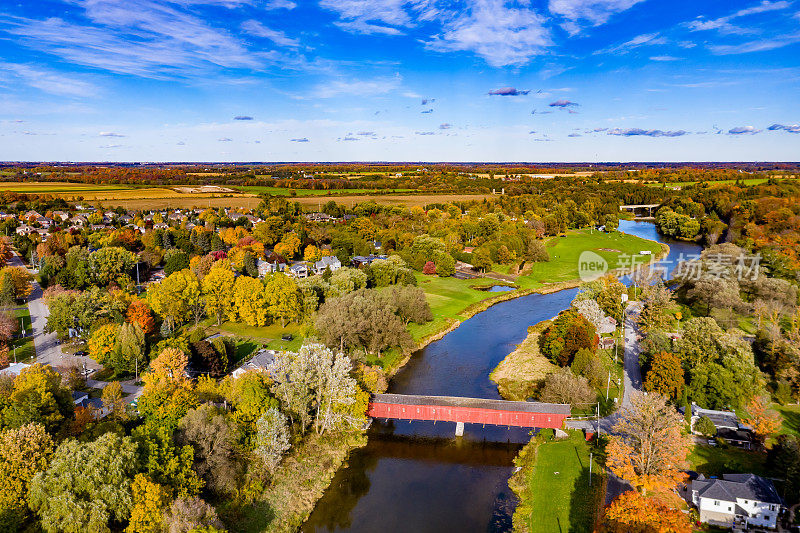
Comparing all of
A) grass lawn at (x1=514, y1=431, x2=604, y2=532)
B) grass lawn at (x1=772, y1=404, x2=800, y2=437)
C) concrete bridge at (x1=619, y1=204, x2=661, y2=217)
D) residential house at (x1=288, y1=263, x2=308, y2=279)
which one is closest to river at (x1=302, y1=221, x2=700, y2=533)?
grass lawn at (x1=514, y1=431, x2=604, y2=532)

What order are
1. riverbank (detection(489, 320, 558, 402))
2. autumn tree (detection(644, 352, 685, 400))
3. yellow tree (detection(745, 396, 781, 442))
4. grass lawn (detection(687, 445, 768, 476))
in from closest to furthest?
1. grass lawn (detection(687, 445, 768, 476))
2. yellow tree (detection(745, 396, 781, 442))
3. autumn tree (detection(644, 352, 685, 400))
4. riverbank (detection(489, 320, 558, 402))

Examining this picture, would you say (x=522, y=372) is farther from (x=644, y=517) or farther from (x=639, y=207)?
(x=639, y=207)

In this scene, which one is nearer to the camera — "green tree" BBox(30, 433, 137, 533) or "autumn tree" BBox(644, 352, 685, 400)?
"green tree" BBox(30, 433, 137, 533)

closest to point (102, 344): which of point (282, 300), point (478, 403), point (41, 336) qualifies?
point (41, 336)

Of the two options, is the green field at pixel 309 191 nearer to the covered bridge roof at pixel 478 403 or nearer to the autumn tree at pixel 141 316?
the autumn tree at pixel 141 316

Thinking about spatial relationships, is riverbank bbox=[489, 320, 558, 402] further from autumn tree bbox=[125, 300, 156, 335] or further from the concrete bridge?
the concrete bridge

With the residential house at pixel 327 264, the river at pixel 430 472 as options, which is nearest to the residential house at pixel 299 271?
the residential house at pixel 327 264
